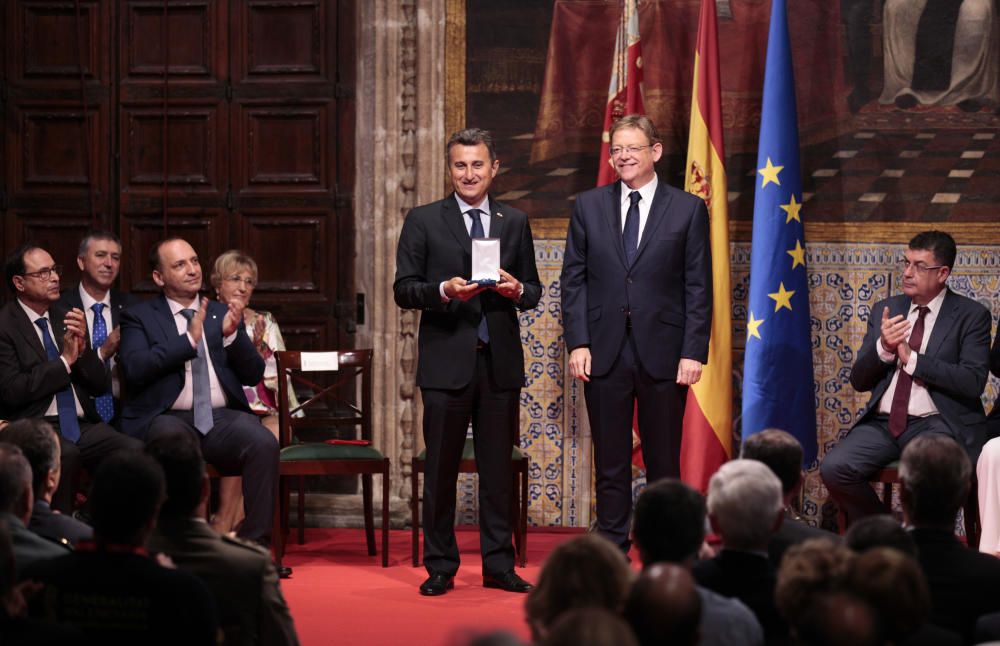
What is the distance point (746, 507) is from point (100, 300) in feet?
12.8

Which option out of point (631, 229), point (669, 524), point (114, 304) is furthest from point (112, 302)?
point (669, 524)

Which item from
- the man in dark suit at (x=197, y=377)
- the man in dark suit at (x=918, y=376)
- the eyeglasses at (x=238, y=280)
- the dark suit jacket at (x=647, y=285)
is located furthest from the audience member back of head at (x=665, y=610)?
the eyeglasses at (x=238, y=280)

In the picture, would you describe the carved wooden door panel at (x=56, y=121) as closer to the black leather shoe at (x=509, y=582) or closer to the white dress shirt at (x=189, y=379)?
the white dress shirt at (x=189, y=379)

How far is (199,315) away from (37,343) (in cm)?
75

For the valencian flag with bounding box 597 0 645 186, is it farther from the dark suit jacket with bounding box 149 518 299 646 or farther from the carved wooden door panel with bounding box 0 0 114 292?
the dark suit jacket with bounding box 149 518 299 646

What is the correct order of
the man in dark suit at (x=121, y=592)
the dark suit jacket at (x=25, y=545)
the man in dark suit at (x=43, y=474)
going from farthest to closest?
the man in dark suit at (x=43, y=474), the dark suit jacket at (x=25, y=545), the man in dark suit at (x=121, y=592)

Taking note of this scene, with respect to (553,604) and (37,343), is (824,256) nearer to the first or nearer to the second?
(37,343)

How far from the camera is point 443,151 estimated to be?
6.65 metres

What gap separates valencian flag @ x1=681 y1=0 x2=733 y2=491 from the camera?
20.2 ft

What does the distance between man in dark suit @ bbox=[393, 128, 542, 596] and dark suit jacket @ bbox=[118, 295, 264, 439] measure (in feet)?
3.02

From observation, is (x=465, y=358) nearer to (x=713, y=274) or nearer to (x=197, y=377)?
(x=197, y=377)

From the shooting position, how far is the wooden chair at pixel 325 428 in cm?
572

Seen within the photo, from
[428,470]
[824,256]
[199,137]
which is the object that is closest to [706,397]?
[824,256]

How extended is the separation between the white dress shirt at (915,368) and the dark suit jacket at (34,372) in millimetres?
3434
